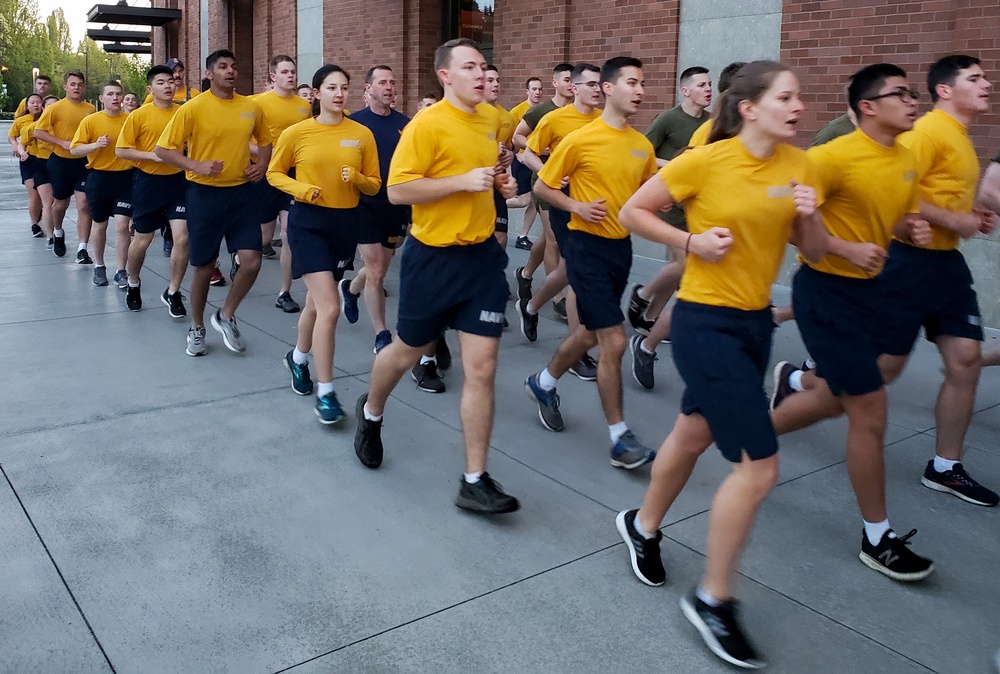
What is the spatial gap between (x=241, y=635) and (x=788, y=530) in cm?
232

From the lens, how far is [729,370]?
124 inches

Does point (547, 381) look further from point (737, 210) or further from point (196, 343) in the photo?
point (196, 343)

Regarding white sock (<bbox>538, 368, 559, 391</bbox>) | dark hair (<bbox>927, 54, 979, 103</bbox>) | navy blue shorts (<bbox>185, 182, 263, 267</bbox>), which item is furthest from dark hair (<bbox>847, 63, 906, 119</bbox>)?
navy blue shorts (<bbox>185, 182, 263, 267</bbox>)

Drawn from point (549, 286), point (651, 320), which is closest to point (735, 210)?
point (549, 286)

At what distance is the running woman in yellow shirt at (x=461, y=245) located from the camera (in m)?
4.16

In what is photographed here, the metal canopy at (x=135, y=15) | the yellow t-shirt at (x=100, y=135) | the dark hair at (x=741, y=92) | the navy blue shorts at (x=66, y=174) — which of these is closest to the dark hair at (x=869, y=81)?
the dark hair at (x=741, y=92)

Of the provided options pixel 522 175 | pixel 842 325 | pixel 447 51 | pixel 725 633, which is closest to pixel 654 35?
pixel 522 175

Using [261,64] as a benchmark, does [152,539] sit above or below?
below

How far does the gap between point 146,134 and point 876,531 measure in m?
6.57

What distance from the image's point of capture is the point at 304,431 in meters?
5.32

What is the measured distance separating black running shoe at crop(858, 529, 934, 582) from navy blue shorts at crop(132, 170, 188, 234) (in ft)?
19.9

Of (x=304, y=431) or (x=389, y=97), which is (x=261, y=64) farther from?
(x=304, y=431)

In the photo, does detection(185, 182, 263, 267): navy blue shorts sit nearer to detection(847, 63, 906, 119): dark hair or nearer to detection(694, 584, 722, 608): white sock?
detection(847, 63, 906, 119): dark hair

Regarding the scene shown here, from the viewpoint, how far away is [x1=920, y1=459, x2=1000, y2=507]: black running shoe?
446cm
